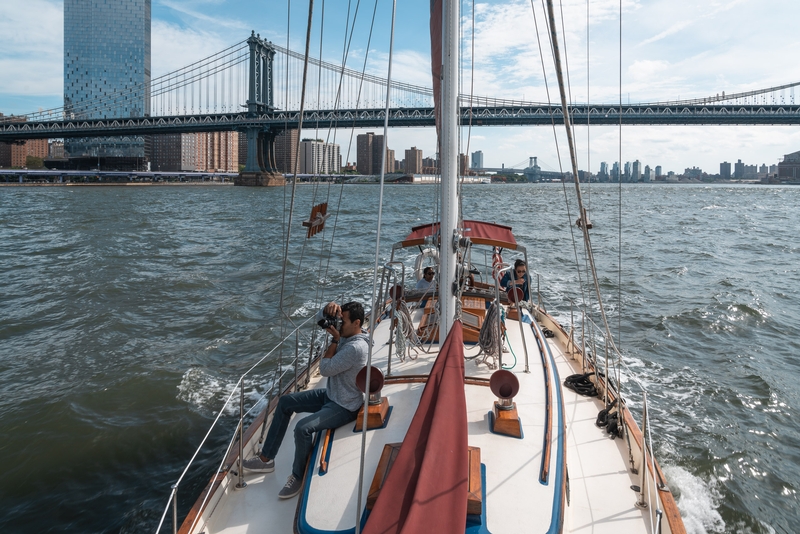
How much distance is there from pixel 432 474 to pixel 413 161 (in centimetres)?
12851

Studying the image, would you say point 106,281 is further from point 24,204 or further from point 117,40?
point 117,40

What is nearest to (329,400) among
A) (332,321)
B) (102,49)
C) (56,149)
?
(332,321)

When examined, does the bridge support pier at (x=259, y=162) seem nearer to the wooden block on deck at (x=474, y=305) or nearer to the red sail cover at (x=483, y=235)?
the red sail cover at (x=483, y=235)

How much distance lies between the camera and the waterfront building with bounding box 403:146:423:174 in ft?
417

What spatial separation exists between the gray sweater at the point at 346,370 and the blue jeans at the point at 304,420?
2.4 inches

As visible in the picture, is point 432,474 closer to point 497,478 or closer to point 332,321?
point 497,478

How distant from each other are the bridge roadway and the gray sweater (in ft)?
200

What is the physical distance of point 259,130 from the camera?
2744 inches

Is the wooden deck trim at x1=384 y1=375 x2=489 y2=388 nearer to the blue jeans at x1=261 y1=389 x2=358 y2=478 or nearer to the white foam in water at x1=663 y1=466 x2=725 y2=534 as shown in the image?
the blue jeans at x1=261 y1=389 x2=358 y2=478

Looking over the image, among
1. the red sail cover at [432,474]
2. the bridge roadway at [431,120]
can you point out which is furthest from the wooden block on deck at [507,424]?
the bridge roadway at [431,120]

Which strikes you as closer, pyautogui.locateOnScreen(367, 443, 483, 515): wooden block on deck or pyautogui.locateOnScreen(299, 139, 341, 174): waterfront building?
pyautogui.locateOnScreen(367, 443, 483, 515): wooden block on deck

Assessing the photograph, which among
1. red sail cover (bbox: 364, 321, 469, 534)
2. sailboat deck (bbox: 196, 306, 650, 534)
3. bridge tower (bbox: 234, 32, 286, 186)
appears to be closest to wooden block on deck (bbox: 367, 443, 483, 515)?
sailboat deck (bbox: 196, 306, 650, 534)

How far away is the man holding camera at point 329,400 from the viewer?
11.6ft

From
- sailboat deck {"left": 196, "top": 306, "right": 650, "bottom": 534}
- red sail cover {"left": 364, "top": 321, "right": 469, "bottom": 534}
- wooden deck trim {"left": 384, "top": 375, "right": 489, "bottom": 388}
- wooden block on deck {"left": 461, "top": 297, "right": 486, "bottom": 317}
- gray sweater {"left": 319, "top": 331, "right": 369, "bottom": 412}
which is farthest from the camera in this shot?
wooden block on deck {"left": 461, "top": 297, "right": 486, "bottom": 317}
